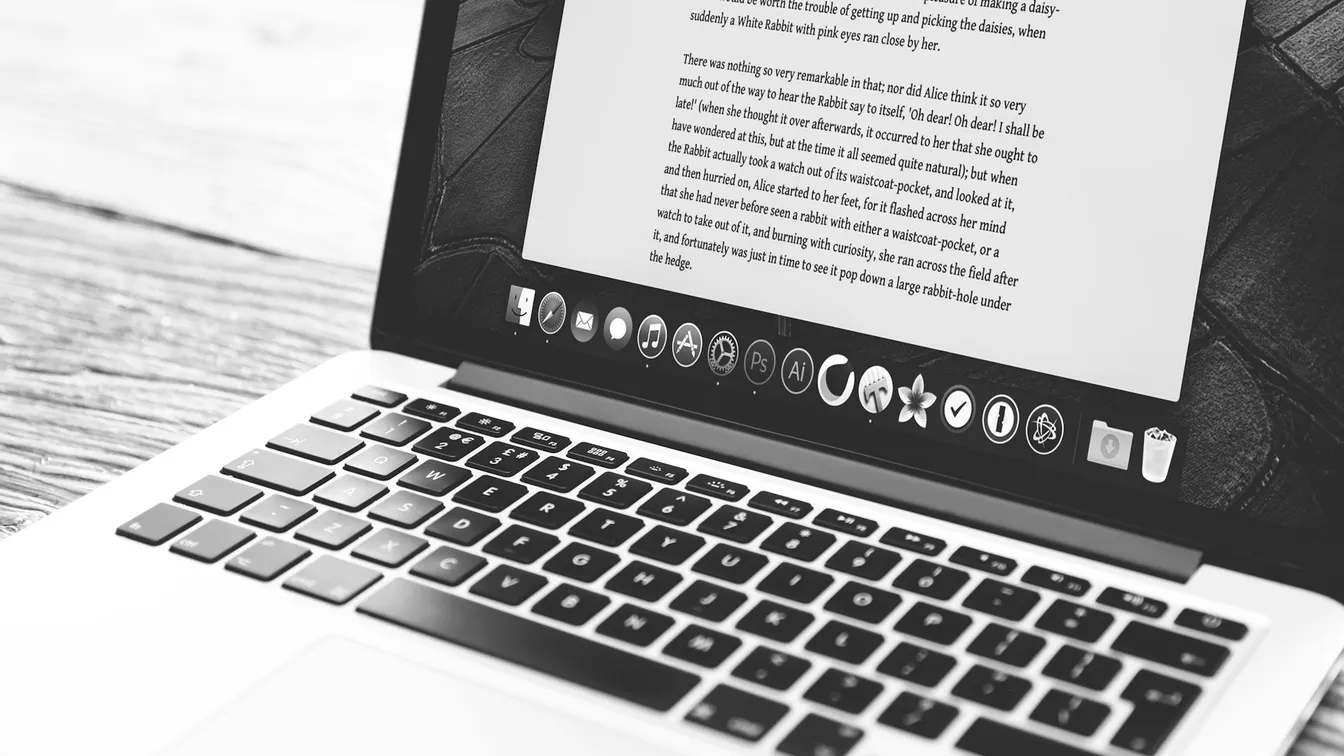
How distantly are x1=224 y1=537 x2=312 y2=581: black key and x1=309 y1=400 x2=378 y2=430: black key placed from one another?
0.10 metres

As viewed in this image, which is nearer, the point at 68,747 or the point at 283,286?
the point at 68,747

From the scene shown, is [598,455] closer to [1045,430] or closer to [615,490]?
[615,490]

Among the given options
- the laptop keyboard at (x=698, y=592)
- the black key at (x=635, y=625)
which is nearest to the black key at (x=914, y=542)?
the laptop keyboard at (x=698, y=592)

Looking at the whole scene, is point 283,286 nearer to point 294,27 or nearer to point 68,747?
point 68,747

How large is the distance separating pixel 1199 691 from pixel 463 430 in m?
0.33

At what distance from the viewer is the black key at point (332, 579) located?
433mm

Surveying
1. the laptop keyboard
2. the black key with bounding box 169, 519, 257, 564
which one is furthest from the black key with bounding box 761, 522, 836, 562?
the black key with bounding box 169, 519, 257, 564

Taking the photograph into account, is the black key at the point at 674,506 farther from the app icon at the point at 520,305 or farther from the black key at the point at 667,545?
the app icon at the point at 520,305

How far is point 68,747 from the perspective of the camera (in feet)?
1.19

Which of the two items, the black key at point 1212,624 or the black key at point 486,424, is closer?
the black key at point 1212,624

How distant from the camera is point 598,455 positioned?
1.73ft

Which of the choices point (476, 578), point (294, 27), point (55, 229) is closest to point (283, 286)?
point (55, 229)

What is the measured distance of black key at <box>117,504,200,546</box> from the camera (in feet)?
1.53

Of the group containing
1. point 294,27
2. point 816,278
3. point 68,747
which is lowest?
point 68,747
